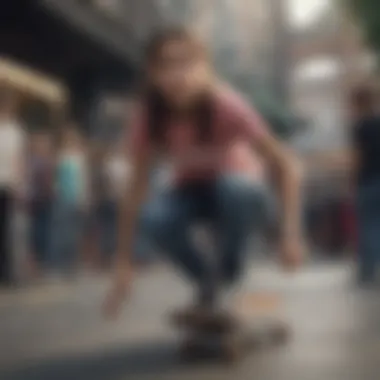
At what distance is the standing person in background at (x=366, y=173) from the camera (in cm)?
125

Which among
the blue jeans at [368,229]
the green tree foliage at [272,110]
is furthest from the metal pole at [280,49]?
the blue jeans at [368,229]

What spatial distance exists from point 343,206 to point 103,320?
0.28 m

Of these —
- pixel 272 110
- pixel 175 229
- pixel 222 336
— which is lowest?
pixel 222 336

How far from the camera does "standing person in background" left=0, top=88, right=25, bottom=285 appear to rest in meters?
1.26

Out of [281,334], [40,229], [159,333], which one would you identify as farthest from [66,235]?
[281,334]

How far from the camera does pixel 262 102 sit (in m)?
1.23

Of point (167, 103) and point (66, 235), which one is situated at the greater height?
point (167, 103)

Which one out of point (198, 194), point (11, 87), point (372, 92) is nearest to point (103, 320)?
point (198, 194)

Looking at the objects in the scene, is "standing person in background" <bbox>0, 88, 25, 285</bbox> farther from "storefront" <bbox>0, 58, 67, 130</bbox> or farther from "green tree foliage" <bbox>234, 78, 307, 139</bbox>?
"green tree foliage" <bbox>234, 78, 307, 139</bbox>

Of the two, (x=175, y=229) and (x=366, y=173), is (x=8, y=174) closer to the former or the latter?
(x=175, y=229)

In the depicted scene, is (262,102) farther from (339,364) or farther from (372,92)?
(339,364)

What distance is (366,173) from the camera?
125 centimetres

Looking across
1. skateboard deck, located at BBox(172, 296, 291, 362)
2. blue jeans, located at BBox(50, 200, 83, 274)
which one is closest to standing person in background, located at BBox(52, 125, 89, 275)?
blue jeans, located at BBox(50, 200, 83, 274)

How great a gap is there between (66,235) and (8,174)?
3.7 inches
